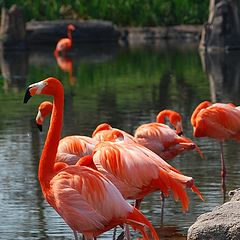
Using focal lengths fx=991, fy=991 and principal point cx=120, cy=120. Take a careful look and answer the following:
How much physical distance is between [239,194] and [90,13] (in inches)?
1118

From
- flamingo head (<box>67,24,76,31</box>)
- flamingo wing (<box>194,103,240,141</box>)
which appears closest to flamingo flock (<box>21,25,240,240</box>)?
flamingo wing (<box>194,103,240,141</box>)

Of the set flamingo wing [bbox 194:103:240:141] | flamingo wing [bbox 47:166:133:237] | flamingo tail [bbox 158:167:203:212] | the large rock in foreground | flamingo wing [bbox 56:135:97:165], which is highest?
flamingo wing [bbox 47:166:133:237]

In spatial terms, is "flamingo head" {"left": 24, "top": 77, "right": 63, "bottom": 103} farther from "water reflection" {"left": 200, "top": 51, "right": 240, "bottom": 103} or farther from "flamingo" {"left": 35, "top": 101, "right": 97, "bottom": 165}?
"water reflection" {"left": 200, "top": 51, "right": 240, "bottom": 103}

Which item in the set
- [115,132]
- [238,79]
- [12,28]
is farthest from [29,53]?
[115,132]

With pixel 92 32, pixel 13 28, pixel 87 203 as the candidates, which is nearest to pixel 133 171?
pixel 87 203

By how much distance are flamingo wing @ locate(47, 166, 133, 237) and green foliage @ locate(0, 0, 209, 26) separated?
92.8ft

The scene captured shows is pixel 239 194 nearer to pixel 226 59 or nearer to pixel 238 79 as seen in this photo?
pixel 238 79

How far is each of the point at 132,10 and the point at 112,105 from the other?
19.9 meters

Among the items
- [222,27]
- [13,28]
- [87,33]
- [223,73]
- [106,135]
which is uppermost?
[106,135]

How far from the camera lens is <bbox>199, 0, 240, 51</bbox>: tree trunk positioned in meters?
28.4

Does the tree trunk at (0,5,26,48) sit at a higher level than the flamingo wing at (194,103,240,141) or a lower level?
lower

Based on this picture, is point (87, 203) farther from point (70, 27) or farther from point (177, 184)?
point (70, 27)

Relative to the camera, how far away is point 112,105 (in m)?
15.4

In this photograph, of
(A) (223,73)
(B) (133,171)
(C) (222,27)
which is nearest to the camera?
(B) (133,171)
